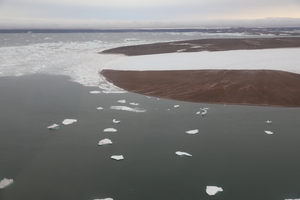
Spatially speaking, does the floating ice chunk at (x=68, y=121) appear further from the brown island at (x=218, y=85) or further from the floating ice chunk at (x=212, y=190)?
the floating ice chunk at (x=212, y=190)

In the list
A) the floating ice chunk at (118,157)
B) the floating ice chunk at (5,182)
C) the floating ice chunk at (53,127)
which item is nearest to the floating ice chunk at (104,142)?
the floating ice chunk at (118,157)

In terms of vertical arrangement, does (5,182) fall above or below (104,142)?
below

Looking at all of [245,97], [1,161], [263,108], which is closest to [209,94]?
[245,97]

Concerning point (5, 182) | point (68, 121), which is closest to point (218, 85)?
point (68, 121)

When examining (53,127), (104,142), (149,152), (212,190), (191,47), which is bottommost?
(212,190)

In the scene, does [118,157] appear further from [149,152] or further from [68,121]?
[68,121]

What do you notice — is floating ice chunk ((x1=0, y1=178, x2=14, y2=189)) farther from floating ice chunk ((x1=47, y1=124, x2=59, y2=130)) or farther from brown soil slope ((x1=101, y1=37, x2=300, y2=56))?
brown soil slope ((x1=101, y1=37, x2=300, y2=56))

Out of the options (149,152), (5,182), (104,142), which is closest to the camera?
(5,182)
